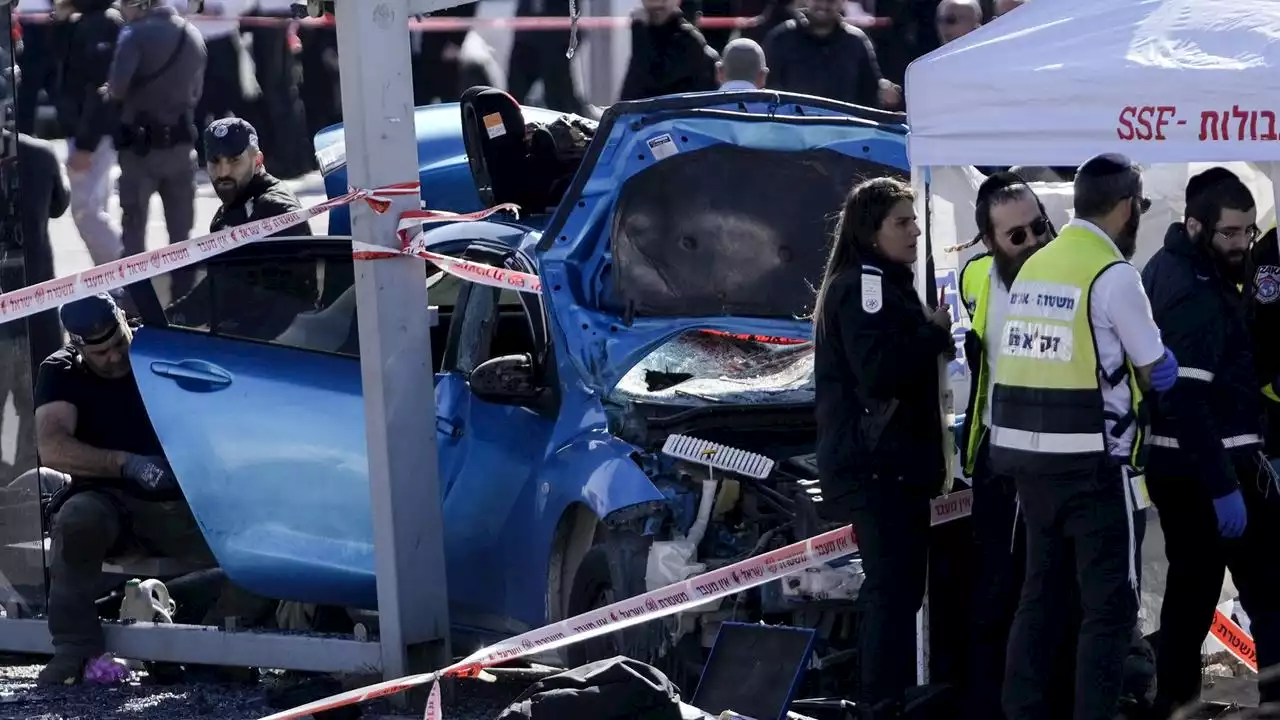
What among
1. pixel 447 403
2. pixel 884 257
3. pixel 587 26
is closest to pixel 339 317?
pixel 447 403

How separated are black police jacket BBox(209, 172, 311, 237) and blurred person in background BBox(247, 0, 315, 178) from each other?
6.42 m

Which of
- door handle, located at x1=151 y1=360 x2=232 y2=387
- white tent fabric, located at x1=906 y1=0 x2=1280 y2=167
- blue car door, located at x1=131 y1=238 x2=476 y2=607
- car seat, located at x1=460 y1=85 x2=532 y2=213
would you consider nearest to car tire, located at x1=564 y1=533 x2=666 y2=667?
blue car door, located at x1=131 y1=238 x2=476 y2=607

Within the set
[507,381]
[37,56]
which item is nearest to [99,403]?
[507,381]

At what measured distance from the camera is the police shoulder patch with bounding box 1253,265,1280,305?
6871mm

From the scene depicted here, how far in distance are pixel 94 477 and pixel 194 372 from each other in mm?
693

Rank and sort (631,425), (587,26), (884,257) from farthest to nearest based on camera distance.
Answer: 1. (587,26)
2. (631,425)
3. (884,257)

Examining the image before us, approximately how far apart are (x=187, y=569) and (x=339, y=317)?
1333mm

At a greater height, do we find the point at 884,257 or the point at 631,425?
the point at 884,257

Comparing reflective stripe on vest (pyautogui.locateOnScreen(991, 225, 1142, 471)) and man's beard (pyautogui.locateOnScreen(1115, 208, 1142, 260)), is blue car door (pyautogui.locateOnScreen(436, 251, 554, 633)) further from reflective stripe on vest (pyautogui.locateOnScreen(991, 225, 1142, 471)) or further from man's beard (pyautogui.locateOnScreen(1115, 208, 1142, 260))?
man's beard (pyautogui.locateOnScreen(1115, 208, 1142, 260))

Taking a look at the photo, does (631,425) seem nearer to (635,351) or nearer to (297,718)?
(635,351)

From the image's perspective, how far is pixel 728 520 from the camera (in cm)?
730

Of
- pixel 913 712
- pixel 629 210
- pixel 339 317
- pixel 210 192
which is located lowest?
pixel 210 192

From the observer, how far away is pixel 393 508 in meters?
7.89

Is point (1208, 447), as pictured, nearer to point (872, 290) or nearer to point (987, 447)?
point (987, 447)
